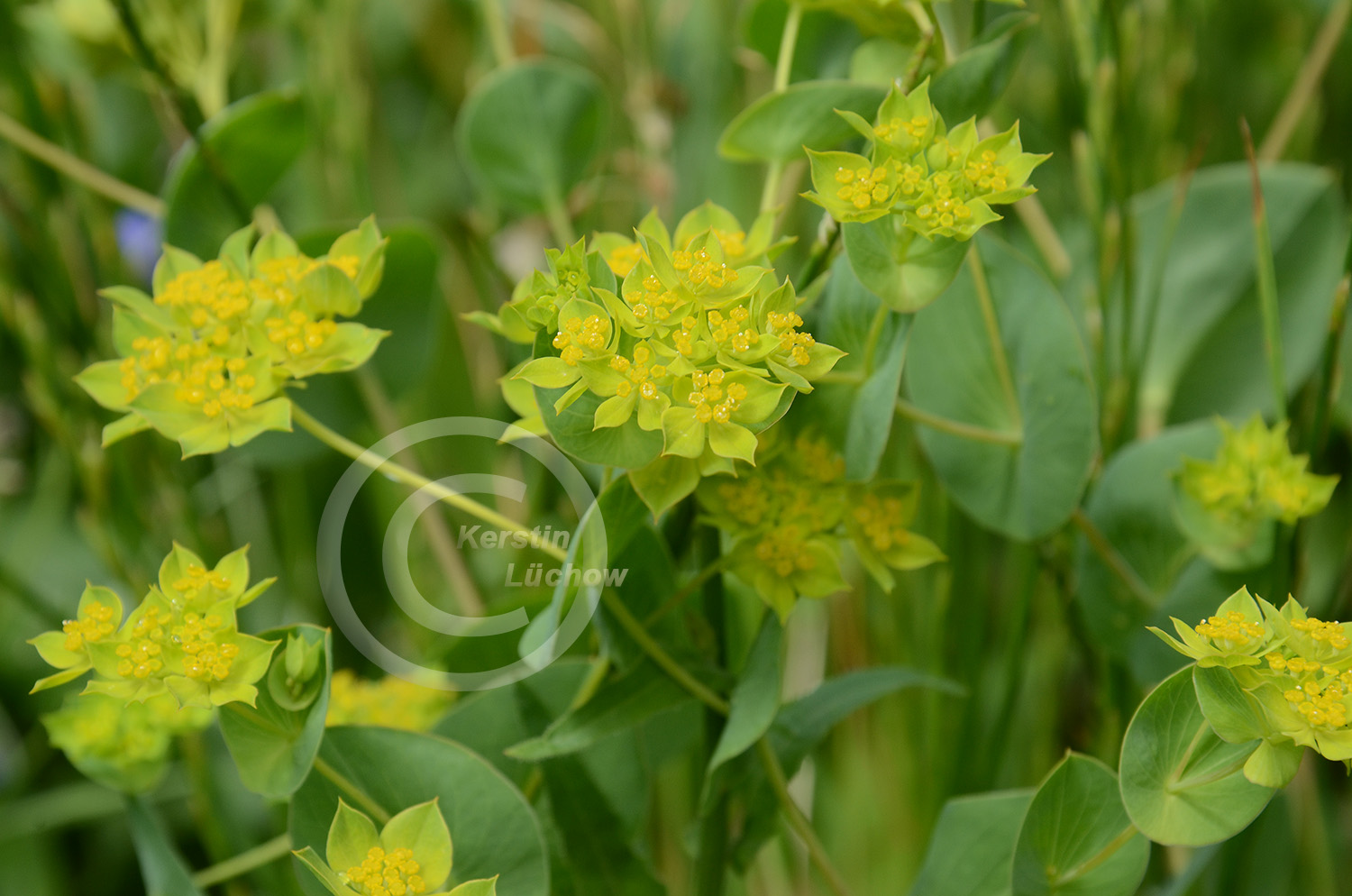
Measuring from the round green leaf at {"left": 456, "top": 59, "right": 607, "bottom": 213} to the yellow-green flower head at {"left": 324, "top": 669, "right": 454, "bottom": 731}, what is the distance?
7.4 inches

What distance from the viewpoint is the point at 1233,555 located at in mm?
310

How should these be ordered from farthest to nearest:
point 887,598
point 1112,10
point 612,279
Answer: point 887,598 → point 1112,10 → point 612,279

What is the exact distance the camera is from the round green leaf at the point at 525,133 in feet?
1.31

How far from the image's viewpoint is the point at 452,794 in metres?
0.25

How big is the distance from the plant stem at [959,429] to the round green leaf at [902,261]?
0.12ft

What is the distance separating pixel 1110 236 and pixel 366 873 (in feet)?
1.04

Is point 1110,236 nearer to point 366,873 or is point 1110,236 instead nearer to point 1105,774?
point 1105,774

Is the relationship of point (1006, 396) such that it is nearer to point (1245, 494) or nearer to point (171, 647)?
point (1245, 494)

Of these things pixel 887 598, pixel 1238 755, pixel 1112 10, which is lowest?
pixel 887 598

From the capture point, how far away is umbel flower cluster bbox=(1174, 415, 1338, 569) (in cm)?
29

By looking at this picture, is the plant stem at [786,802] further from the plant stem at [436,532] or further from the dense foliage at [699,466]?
the plant stem at [436,532]

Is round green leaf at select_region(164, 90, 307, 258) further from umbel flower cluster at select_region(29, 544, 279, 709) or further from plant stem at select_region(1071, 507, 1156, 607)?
plant stem at select_region(1071, 507, 1156, 607)

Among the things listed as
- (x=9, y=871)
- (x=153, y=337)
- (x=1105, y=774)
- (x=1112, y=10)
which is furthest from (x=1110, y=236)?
(x=9, y=871)

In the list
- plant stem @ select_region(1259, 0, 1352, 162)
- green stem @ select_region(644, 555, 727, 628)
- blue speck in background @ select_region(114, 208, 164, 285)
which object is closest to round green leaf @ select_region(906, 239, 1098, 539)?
green stem @ select_region(644, 555, 727, 628)
